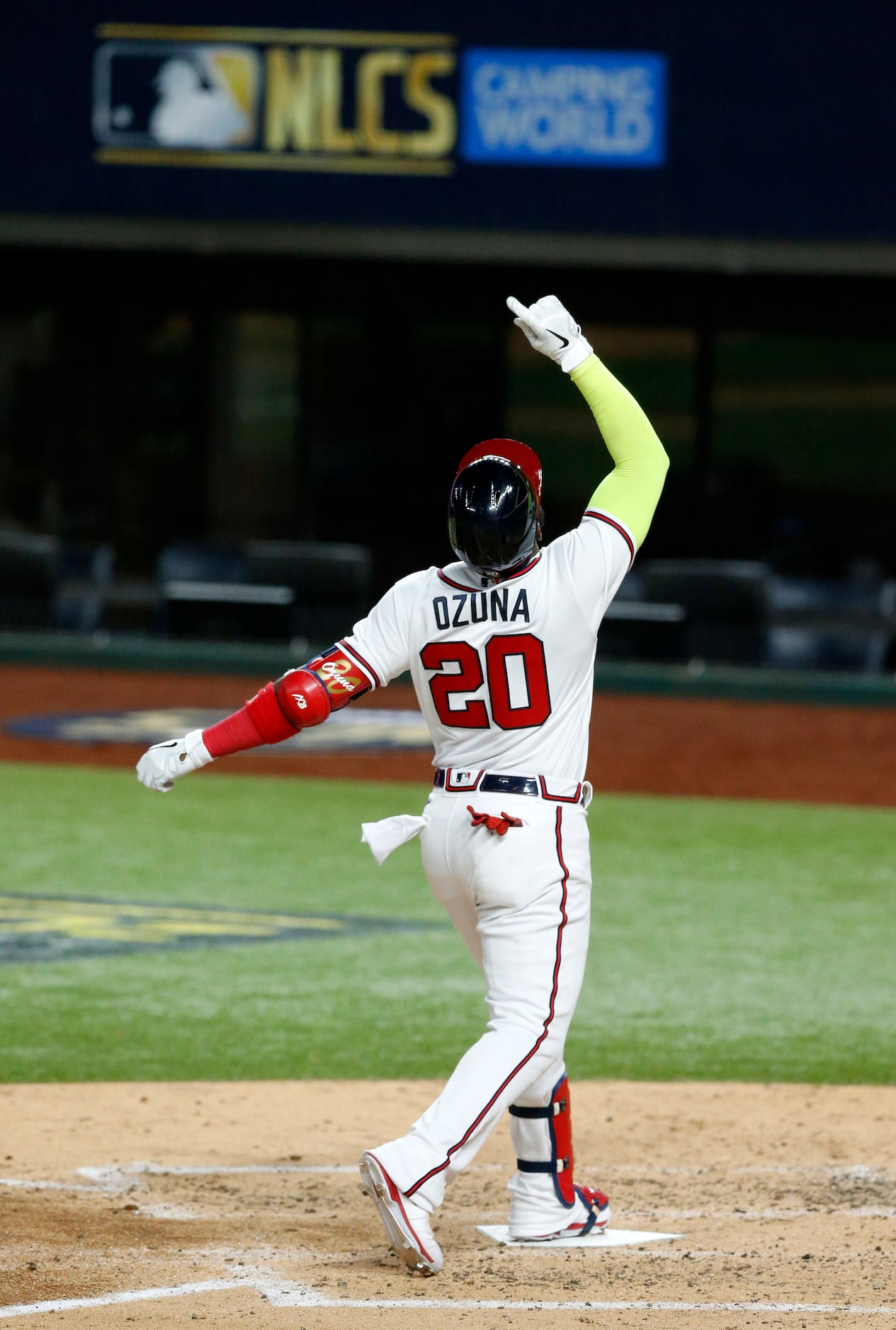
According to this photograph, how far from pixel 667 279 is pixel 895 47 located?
2967 millimetres

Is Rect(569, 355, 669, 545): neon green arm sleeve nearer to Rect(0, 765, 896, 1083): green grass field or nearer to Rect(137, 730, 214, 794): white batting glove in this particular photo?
Rect(137, 730, 214, 794): white batting glove

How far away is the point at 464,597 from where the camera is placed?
3.79 m

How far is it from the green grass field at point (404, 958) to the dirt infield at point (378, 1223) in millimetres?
420

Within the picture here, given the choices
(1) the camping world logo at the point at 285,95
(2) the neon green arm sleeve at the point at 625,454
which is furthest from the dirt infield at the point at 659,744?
(2) the neon green arm sleeve at the point at 625,454

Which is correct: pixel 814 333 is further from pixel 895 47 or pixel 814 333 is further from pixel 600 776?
pixel 600 776

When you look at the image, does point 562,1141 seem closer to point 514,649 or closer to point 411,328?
point 514,649

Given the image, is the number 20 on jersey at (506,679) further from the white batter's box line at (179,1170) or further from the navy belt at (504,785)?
the white batter's box line at (179,1170)

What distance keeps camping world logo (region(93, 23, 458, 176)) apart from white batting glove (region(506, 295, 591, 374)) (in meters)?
12.1

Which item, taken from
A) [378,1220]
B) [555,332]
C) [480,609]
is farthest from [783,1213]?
[555,332]

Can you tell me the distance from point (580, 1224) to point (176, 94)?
13320 millimetres

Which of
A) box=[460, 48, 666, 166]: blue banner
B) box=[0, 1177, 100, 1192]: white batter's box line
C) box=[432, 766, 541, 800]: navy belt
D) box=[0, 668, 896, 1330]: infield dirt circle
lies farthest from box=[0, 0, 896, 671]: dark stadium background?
box=[432, 766, 541, 800]: navy belt

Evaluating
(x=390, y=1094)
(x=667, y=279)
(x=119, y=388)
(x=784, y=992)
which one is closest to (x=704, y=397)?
(x=667, y=279)

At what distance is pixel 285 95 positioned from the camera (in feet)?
51.0

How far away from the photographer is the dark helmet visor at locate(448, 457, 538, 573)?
376 centimetres
